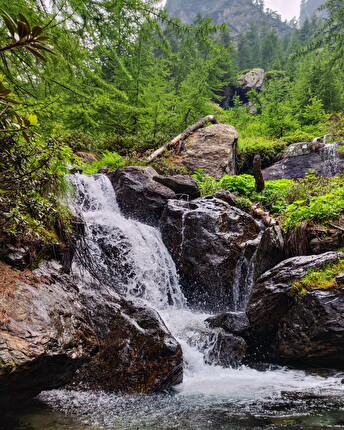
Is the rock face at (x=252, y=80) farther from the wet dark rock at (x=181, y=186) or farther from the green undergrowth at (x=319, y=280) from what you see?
the green undergrowth at (x=319, y=280)

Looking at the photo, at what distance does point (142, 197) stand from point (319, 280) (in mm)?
5847

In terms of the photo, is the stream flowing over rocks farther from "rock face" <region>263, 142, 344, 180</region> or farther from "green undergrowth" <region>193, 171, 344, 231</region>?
"rock face" <region>263, 142, 344, 180</region>

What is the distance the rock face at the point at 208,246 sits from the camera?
8.52m

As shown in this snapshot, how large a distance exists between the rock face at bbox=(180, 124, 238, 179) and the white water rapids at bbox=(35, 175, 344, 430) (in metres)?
5.82

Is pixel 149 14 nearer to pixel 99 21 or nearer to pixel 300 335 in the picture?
pixel 99 21

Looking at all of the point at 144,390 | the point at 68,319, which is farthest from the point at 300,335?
the point at 68,319

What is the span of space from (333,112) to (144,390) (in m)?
22.6

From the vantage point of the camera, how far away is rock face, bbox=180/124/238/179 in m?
13.8

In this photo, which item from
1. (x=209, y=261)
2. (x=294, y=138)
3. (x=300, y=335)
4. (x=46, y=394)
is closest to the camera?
(x=46, y=394)

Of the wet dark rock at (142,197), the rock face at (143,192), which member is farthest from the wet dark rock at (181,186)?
the wet dark rock at (142,197)

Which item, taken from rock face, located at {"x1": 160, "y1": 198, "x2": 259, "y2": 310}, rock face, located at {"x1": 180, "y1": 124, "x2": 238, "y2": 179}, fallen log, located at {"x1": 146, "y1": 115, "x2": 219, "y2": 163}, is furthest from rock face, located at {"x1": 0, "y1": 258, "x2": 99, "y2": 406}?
rock face, located at {"x1": 180, "y1": 124, "x2": 238, "y2": 179}

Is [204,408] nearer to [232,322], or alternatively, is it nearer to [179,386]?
[179,386]

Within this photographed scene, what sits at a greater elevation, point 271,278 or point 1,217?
point 1,217

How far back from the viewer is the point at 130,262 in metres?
7.97
